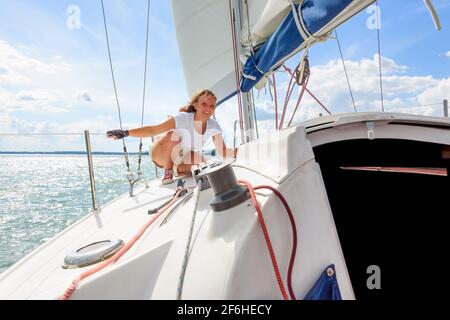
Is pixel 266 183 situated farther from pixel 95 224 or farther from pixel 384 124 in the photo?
pixel 95 224

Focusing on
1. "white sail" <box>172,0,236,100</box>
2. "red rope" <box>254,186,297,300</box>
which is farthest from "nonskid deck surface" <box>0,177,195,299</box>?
"white sail" <box>172,0,236,100</box>

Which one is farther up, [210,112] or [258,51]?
[258,51]

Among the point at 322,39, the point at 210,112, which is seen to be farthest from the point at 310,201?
the point at 210,112

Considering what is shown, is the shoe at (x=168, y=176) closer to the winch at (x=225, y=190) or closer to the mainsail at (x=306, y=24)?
the mainsail at (x=306, y=24)

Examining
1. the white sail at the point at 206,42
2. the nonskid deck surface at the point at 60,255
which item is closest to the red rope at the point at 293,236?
the nonskid deck surface at the point at 60,255

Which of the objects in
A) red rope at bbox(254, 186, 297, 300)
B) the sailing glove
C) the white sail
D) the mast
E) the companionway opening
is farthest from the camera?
the white sail

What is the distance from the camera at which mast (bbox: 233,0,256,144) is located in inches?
104

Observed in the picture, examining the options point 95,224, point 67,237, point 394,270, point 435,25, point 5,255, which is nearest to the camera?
point 435,25

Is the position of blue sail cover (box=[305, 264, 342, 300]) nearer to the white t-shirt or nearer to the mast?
the white t-shirt

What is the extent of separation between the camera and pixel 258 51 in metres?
2.15

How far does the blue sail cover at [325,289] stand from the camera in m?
0.52

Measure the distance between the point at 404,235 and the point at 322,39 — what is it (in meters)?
1.04

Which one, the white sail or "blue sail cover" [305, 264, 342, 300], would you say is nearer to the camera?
"blue sail cover" [305, 264, 342, 300]

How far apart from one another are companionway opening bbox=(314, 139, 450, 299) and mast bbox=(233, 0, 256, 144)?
1.47 metres
